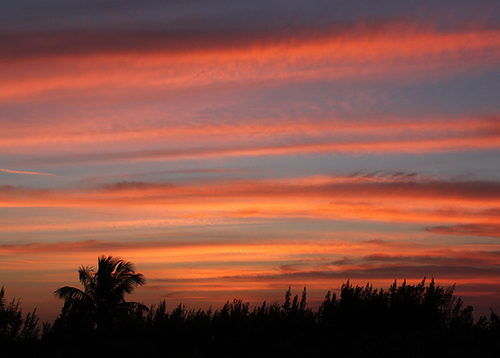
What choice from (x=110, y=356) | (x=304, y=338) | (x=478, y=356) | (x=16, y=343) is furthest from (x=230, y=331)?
(x=478, y=356)

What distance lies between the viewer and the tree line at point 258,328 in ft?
94.7

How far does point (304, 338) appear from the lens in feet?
104

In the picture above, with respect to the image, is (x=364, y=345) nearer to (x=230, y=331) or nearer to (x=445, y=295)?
(x=230, y=331)

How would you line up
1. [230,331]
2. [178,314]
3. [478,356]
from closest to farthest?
[478,356] → [230,331] → [178,314]

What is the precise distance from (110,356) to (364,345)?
448 inches

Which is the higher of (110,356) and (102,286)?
(102,286)

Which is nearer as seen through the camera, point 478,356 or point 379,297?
point 478,356

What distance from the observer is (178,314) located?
38.7 meters

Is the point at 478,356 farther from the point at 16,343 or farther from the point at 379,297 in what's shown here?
the point at 16,343

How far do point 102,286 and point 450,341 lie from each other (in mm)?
22837

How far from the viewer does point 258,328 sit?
37281 mm

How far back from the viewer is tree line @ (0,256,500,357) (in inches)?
1136

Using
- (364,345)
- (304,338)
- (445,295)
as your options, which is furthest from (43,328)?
(445,295)

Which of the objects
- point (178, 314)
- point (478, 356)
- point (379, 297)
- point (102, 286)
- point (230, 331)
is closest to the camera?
point (478, 356)
